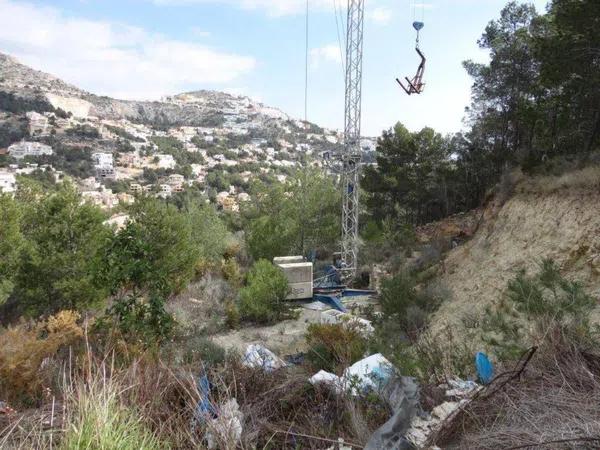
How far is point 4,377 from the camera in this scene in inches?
237

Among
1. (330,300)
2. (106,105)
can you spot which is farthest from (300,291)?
(106,105)

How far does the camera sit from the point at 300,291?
1745cm

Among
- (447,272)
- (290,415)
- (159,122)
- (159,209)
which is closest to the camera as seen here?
(290,415)

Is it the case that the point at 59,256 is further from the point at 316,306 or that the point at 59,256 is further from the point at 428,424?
the point at 428,424

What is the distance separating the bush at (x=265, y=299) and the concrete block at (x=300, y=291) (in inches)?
35.4

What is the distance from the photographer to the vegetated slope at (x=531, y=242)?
31.3ft

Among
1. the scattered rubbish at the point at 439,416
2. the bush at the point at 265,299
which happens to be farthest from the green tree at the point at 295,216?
the scattered rubbish at the point at 439,416

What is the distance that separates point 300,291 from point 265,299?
2272 millimetres

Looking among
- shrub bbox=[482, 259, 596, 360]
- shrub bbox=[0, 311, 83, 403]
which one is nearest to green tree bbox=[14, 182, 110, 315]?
shrub bbox=[0, 311, 83, 403]

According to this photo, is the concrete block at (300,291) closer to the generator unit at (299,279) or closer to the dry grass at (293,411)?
the generator unit at (299,279)

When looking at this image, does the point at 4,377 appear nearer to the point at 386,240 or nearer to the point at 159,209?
the point at 159,209

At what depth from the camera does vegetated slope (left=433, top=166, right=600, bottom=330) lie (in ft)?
31.3

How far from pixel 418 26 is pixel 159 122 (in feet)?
473

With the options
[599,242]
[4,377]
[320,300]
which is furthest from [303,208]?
[4,377]
